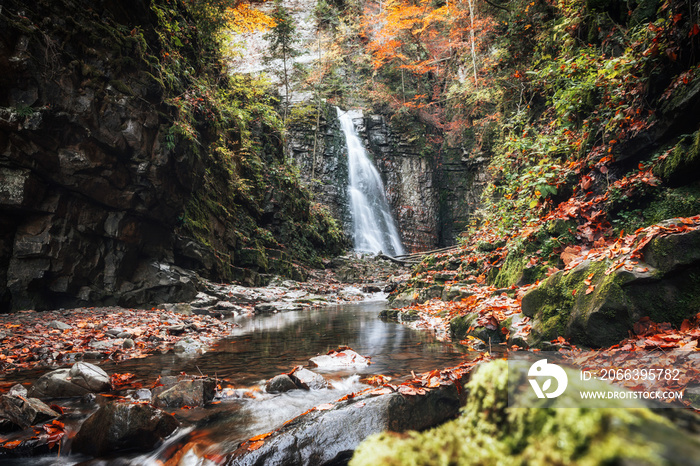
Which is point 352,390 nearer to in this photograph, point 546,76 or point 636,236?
point 636,236

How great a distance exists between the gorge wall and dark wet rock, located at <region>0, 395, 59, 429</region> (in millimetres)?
22058

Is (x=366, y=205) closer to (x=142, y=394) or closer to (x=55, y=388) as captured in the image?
(x=142, y=394)

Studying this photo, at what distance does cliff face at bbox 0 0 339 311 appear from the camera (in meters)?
6.42

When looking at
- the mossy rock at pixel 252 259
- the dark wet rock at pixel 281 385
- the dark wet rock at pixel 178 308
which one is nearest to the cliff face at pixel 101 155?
the dark wet rock at pixel 178 308

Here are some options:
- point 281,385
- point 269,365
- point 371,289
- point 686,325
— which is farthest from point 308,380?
point 371,289

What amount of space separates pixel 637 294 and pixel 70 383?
17.5 ft

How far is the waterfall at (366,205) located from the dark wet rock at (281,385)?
19.8 metres

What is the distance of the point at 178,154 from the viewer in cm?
916

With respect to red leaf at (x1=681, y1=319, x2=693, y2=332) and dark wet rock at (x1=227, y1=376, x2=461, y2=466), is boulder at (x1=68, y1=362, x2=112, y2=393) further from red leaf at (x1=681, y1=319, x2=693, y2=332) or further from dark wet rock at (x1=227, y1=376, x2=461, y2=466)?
red leaf at (x1=681, y1=319, x2=693, y2=332)

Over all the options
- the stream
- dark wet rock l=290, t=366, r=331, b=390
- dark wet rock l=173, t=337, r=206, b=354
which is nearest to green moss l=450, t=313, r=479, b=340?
the stream

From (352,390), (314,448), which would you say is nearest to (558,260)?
(352,390)

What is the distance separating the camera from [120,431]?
243cm

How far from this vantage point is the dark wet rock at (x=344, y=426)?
6.82 ft

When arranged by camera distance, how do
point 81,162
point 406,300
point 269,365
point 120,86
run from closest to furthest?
1. point 269,365
2. point 81,162
3. point 120,86
4. point 406,300
